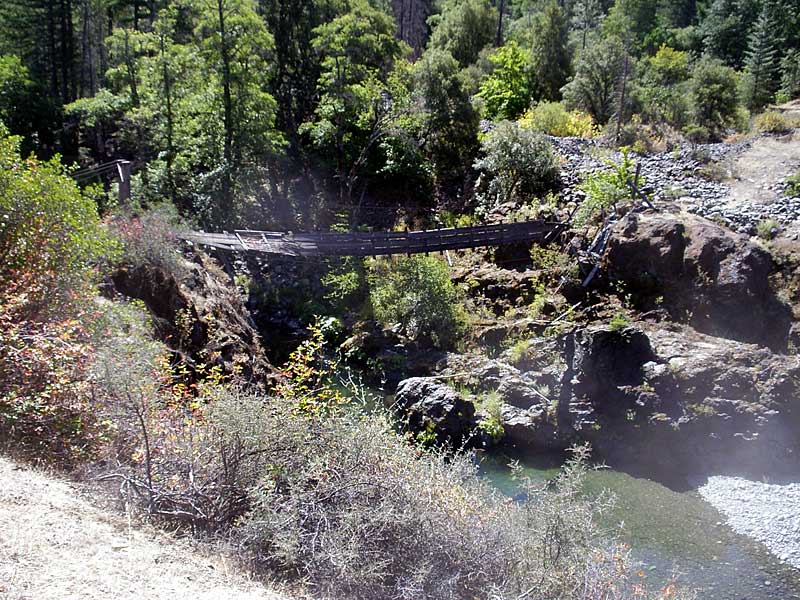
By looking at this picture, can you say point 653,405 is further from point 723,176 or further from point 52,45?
point 52,45

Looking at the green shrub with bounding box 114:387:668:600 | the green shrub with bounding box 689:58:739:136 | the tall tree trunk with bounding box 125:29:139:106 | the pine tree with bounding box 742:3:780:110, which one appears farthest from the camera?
the pine tree with bounding box 742:3:780:110

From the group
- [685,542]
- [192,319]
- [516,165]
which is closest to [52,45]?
[516,165]

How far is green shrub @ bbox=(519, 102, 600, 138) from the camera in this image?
25797 millimetres

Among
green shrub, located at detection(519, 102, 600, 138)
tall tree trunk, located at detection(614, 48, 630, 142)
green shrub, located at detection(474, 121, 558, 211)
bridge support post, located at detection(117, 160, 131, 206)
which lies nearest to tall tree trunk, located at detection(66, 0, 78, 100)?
bridge support post, located at detection(117, 160, 131, 206)

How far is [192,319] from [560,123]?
19.0m

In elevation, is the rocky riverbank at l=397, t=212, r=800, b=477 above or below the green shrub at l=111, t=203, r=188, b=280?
below

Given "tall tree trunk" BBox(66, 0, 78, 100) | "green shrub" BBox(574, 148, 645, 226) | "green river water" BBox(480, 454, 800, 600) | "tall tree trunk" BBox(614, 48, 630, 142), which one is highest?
"tall tree trunk" BBox(66, 0, 78, 100)

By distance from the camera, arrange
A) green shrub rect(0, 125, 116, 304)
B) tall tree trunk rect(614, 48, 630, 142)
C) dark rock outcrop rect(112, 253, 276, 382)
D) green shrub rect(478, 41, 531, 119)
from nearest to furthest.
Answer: green shrub rect(0, 125, 116, 304) → dark rock outcrop rect(112, 253, 276, 382) → tall tree trunk rect(614, 48, 630, 142) → green shrub rect(478, 41, 531, 119)

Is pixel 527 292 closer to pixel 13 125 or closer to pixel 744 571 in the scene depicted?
pixel 744 571

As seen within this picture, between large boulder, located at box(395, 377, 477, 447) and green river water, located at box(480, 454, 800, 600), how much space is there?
3.55 feet

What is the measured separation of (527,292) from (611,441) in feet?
20.4

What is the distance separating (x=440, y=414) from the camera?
12938 mm

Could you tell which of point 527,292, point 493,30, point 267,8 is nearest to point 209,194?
point 267,8

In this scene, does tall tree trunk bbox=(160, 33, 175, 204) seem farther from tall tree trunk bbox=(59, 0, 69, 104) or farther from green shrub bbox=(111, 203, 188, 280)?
tall tree trunk bbox=(59, 0, 69, 104)
